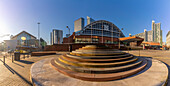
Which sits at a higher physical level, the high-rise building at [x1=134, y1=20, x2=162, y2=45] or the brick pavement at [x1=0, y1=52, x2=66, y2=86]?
the high-rise building at [x1=134, y1=20, x2=162, y2=45]

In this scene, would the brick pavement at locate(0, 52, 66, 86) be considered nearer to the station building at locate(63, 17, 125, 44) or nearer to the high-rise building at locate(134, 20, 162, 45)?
the station building at locate(63, 17, 125, 44)

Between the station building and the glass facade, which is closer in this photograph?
the station building

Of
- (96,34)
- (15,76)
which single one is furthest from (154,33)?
(15,76)

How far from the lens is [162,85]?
10.6 ft

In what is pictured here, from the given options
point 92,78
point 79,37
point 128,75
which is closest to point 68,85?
point 92,78

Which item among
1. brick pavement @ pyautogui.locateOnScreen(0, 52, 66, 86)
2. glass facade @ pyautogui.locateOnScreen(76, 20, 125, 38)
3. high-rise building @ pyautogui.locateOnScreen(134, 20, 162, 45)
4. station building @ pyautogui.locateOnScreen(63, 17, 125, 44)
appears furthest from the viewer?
high-rise building @ pyautogui.locateOnScreen(134, 20, 162, 45)

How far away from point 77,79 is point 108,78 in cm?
189

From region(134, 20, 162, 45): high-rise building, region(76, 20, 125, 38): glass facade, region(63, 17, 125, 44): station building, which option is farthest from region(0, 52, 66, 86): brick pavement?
region(134, 20, 162, 45): high-rise building

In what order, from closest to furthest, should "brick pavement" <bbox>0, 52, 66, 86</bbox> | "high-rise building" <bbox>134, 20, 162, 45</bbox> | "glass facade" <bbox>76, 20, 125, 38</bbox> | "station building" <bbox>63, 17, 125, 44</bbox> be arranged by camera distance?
"brick pavement" <bbox>0, 52, 66, 86</bbox>, "station building" <bbox>63, 17, 125, 44</bbox>, "glass facade" <bbox>76, 20, 125, 38</bbox>, "high-rise building" <bbox>134, 20, 162, 45</bbox>

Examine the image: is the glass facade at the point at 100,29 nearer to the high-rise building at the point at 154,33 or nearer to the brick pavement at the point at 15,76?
the brick pavement at the point at 15,76

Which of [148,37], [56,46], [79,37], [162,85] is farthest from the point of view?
[148,37]

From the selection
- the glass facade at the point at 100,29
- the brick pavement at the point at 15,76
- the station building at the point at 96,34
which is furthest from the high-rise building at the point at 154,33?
the brick pavement at the point at 15,76

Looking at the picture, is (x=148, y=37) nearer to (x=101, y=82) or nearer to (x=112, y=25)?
(x=112, y=25)

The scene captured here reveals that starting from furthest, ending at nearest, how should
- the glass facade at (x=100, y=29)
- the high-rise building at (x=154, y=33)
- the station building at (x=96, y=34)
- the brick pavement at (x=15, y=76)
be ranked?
1. the high-rise building at (x=154, y=33)
2. the glass facade at (x=100, y=29)
3. the station building at (x=96, y=34)
4. the brick pavement at (x=15, y=76)
